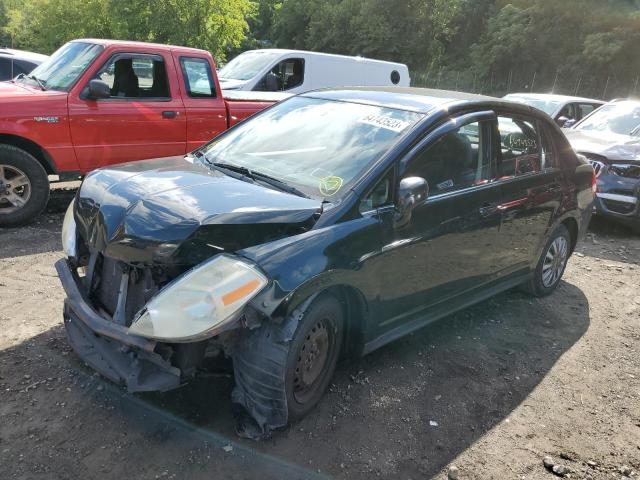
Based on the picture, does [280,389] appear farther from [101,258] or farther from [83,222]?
[83,222]

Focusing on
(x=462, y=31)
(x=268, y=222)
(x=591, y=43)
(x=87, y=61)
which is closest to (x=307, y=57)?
(x=87, y=61)

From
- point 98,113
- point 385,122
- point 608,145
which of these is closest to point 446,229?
point 385,122

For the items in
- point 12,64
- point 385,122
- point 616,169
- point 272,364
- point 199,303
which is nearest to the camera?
point 199,303

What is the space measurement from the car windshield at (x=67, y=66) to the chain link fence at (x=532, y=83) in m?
31.6

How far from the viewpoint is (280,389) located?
108 inches

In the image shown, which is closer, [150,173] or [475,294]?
[150,173]

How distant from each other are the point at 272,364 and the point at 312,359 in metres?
0.38

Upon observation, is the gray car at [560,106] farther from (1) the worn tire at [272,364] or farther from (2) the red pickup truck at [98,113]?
(1) the worn tire at [272,364]

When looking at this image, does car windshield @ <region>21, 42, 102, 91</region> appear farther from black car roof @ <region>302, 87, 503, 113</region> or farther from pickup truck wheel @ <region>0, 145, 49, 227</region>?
black car roof @ <region>302, 87, 503, 113</region>

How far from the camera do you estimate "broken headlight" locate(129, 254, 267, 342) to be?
248 cm

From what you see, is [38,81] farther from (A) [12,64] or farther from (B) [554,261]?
(B) [554,261]

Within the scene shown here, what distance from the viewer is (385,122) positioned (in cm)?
357

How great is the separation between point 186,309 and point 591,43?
1394 inches

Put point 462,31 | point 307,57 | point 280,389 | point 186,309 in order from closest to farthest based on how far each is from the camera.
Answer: point 186,309 → point 280,389 → point 307,57 → point 462,31
